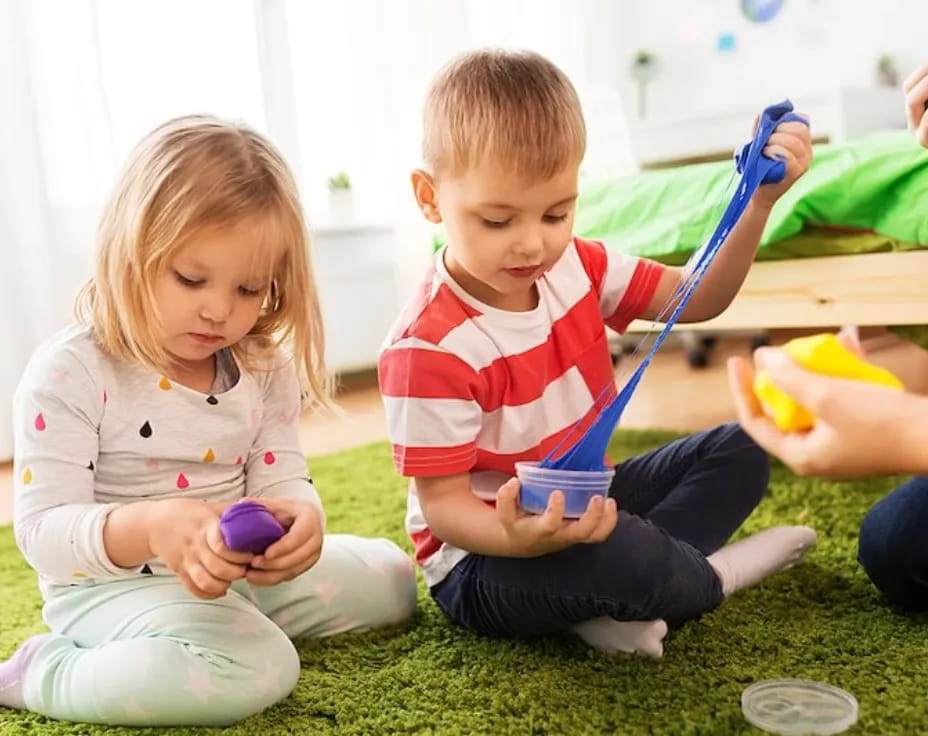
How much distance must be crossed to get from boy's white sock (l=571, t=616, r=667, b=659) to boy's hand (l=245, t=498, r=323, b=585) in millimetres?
255

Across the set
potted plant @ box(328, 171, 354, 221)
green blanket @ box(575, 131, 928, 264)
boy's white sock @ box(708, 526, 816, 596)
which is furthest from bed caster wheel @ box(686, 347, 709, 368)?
boy's white sock @ box(708, 526, 816, 596)

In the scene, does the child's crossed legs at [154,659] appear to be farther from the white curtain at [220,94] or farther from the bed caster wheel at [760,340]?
the bed caster wheel at [760,340]

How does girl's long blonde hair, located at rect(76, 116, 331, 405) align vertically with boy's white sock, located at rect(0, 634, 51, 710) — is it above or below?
above

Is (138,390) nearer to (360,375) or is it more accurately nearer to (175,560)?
(175,560)

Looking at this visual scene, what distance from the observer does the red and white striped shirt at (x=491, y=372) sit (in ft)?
2.95

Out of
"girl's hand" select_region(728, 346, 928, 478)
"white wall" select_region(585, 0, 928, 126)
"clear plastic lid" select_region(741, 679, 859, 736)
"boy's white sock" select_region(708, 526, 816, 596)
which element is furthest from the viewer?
"white wall" select_region(585, 0, 928, 126)

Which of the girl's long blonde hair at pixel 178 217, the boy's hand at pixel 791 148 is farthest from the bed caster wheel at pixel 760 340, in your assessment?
the girl's long blonde hair at pixel 178 217

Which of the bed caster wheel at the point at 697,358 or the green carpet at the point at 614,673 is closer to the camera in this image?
the green carpet at the point at 614,673

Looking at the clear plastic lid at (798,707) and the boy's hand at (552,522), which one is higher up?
the boy's hand at (552,522)

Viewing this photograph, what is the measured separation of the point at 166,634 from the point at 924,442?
59 cm

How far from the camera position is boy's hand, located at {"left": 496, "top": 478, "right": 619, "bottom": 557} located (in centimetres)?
80

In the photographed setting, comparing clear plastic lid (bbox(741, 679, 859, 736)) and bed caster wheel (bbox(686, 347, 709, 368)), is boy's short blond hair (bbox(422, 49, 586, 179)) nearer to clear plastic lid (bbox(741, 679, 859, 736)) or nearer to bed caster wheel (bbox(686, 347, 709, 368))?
clear plastic lid (bbox(741, 679, 859, 736))

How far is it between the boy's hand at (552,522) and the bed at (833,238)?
1.99 ft

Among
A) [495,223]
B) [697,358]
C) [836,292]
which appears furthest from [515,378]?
[697,358]
